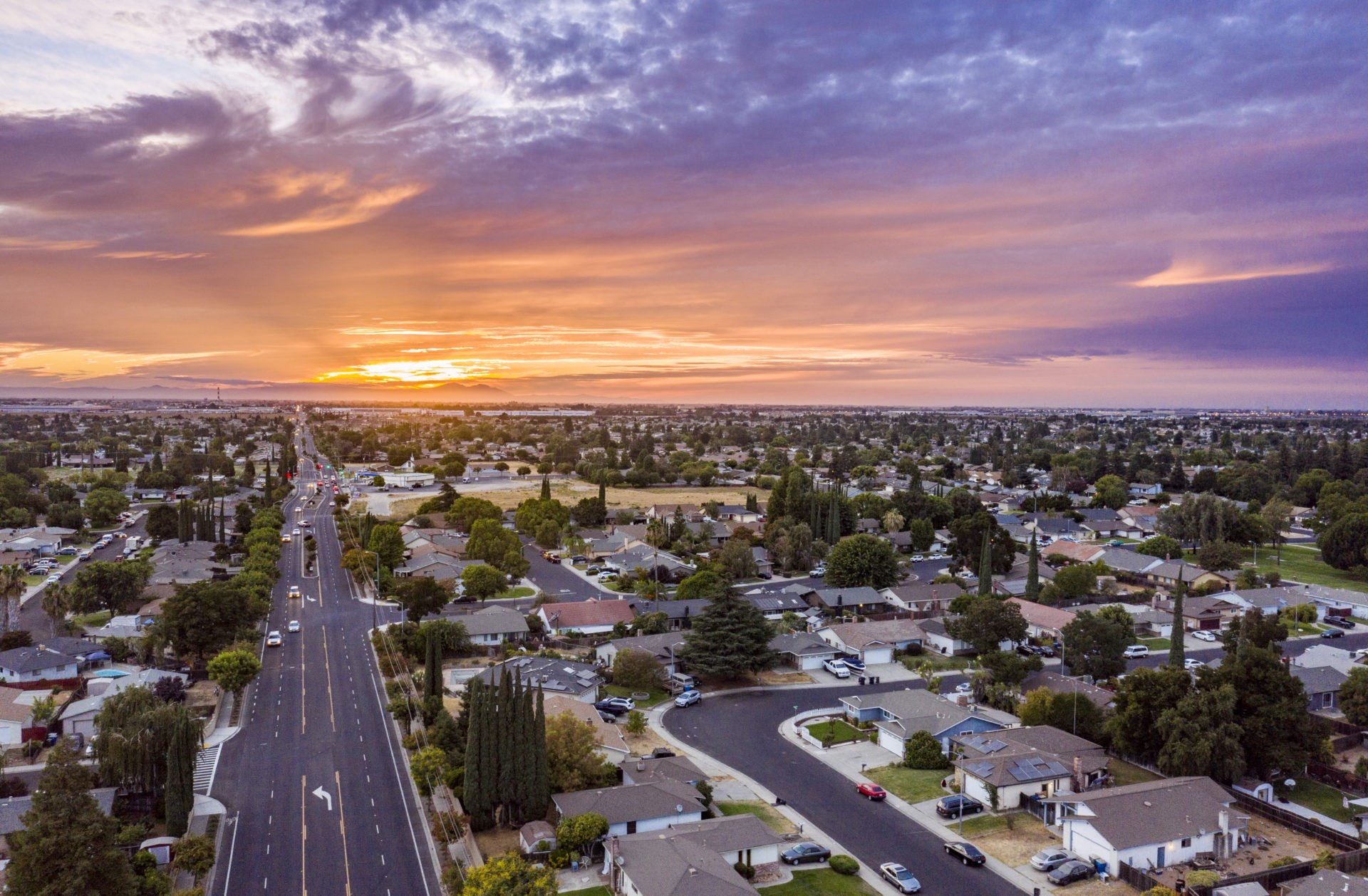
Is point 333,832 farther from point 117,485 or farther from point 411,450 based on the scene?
point 411,450

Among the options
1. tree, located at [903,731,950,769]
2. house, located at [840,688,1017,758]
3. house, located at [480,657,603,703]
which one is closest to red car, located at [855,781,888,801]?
tree, located at [903,731,950,769]

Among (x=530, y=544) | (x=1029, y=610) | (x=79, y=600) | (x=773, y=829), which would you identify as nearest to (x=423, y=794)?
(x=773, y=829)

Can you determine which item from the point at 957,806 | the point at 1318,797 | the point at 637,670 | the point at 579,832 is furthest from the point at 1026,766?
the point at 637,670

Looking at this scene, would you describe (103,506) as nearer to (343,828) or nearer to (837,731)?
(343,828)

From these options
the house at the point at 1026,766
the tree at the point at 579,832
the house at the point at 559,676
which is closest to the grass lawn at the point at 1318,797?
the house at the point at 1026,766

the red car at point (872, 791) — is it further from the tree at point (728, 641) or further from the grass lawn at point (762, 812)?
the tree at point (728, 641)

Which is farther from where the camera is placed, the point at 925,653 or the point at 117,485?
the point at 117,485
